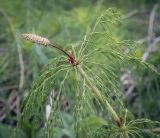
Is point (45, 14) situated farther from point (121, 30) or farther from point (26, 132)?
point (26, 132)

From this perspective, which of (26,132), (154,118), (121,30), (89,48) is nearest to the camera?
(89,48)

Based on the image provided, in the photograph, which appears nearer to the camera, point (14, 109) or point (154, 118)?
point (154, 118)

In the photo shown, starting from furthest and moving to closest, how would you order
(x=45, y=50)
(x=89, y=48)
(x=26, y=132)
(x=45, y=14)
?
1. (x=45, y=14)
2. (x=45, y=50)
3. (x=26, y=132)
4. (x=89, y=48)

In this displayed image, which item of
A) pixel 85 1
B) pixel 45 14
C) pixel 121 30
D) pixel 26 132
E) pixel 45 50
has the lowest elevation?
pixel 26 132

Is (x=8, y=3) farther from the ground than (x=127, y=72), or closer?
farther from the ground

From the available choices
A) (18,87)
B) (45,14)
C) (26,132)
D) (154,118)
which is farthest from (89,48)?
(45,14)

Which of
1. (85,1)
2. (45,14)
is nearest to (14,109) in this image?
(45,14)
